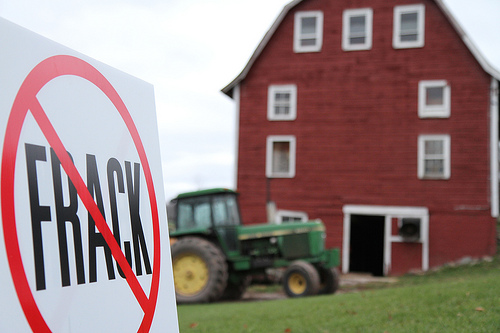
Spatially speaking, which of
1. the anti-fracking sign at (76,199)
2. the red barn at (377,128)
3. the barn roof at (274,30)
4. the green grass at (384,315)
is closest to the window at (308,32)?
the red barn at (377,128)

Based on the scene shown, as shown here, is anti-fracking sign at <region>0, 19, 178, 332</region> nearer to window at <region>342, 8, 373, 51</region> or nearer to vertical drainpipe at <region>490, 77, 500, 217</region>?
vertical drainpipe at <region>490, 77, 500, 217</region>

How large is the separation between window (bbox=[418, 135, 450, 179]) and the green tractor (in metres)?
6.99

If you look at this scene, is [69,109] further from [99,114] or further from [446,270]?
[446,270]

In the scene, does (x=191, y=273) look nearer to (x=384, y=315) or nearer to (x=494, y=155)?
(x=384, y=315)

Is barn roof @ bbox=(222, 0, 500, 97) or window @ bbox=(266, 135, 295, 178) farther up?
barn roof @ bbox=(222, 0, 500, 97)

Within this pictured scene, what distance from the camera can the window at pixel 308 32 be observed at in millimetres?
19641

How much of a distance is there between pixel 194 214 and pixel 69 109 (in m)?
11.0

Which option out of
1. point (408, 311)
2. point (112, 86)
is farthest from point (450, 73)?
point (112, 86)

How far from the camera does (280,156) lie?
19656 mm

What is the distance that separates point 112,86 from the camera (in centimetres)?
167

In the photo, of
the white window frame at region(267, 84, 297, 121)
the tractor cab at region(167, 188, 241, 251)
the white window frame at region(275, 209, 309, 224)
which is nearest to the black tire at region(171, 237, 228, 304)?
the tractor cab at region(167, 188, 241, 251)

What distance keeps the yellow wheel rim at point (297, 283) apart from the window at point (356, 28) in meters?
10.2

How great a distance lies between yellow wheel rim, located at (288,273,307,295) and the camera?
1177 centimetres

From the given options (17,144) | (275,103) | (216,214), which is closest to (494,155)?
(275,103)
